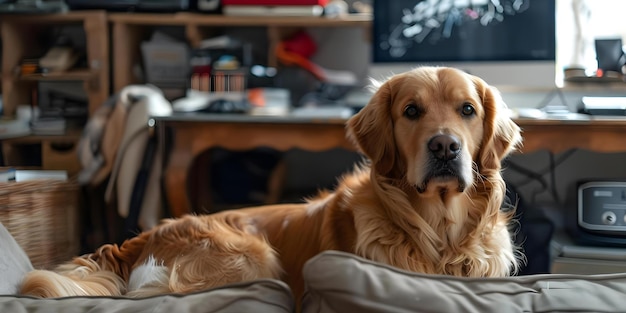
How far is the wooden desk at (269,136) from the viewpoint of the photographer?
208 centimetres

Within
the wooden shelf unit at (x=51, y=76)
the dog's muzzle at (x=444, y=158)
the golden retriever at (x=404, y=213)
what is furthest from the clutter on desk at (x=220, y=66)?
the dog's muzzle at (x=444, y=158)

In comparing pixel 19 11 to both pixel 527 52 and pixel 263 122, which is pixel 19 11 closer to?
pixel 263 122

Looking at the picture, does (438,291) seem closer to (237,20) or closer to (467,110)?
(467,110)

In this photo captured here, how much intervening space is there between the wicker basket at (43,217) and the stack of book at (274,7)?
3.08 ft

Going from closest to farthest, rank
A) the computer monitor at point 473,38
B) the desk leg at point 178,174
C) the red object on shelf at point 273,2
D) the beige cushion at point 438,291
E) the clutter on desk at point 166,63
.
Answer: the beige cushion at point 438,291 → the desk leg at point 178,174 → the computer monitor at point 473,38 → the red object on shelf at point 273,2 → the clutter on desk at point 166,63

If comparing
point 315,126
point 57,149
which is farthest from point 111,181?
point 315,126

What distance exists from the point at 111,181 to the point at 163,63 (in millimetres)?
676

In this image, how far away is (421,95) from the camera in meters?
1.42

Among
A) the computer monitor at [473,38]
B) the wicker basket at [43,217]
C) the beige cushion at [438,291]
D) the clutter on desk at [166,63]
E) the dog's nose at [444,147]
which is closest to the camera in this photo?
the beige cushion at [438,291]

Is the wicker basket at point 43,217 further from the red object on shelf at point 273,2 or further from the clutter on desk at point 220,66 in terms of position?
the red object on shelf at point 273,2

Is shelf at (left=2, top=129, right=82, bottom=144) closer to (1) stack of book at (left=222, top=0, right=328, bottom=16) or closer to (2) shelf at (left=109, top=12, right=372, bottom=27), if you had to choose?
(2) shelf at (left=109, top=12, right=372, bottom=27)

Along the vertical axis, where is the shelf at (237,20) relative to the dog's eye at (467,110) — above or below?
above

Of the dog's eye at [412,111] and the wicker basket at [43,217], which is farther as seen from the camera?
the wicker basket at [43,217]

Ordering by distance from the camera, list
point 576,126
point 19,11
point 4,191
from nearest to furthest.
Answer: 1. point 4,191
2. point 576,126
3. point 19,11
